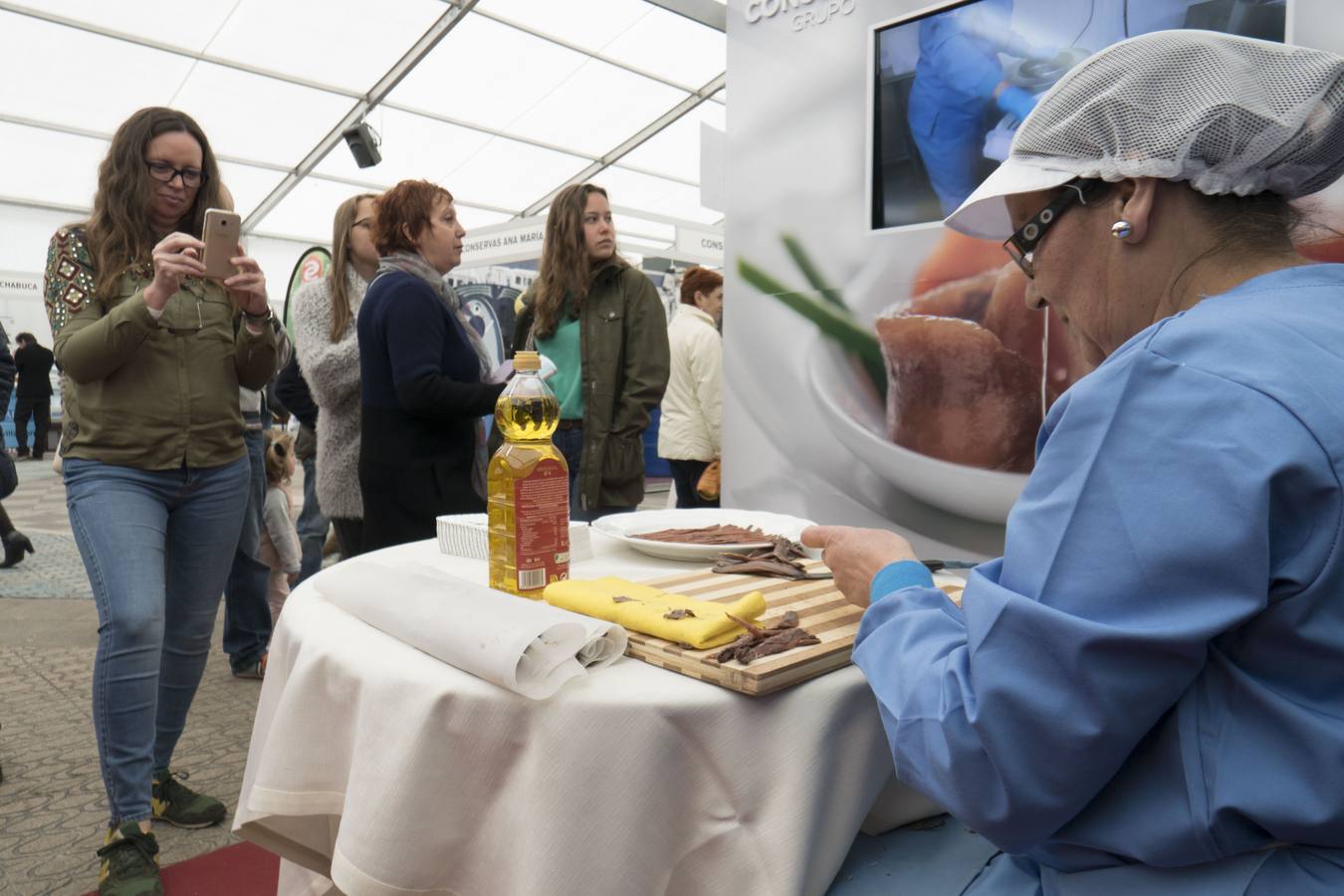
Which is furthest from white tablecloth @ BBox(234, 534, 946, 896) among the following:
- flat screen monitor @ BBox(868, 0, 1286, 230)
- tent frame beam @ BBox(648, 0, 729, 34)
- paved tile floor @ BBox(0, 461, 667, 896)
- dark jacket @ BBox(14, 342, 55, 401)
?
dark jacket @ BBox(14, 342, 55, 401)

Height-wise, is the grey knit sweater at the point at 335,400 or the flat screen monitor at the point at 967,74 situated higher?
the flat screen monitor at the point at 967,74

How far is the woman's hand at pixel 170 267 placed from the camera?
188 centimetres

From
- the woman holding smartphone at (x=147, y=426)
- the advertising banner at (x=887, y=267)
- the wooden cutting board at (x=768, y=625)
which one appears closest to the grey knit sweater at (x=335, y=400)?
the woman holding smartphone at (x=147, y=426)

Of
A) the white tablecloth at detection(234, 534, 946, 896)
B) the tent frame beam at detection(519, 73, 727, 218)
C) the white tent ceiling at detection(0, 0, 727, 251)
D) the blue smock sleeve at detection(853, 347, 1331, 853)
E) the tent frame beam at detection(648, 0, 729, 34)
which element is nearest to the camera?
the blue smock sleeve at detection(853, 347, 1331, 853)

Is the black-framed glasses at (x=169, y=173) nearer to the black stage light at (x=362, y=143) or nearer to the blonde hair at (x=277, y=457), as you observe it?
the blonde hair at (x=277, y=457)

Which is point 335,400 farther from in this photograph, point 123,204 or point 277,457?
point 277,457

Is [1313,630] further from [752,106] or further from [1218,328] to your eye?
[752,106]

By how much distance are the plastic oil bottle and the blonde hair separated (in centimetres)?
318

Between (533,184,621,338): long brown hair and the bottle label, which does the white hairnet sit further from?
(533,184,621,338): long brown hair

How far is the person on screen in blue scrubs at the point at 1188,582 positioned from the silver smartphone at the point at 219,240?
1.78m

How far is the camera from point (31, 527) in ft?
24.8

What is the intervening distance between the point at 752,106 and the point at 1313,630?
11.7ft

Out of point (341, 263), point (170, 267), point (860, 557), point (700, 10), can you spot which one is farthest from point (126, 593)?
point (700, 10)

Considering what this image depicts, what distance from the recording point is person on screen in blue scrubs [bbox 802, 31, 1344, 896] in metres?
0.64
